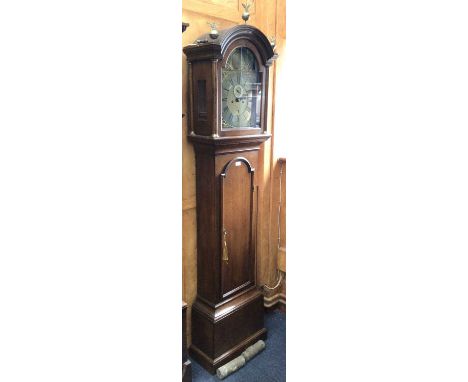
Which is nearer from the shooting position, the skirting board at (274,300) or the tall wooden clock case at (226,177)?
the tall wooden clock case at (226,177)

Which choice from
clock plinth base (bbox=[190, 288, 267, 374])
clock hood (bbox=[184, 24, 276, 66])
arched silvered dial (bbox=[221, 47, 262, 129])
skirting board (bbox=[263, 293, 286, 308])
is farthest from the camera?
skirting board (bbox=[263, 293, 286, 308])

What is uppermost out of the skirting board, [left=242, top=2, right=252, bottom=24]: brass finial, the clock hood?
[left=242, top=2, right=252, bottom=24]: brass finial

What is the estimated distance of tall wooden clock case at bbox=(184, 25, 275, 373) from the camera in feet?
5.46

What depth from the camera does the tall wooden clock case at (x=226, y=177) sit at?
166 cm

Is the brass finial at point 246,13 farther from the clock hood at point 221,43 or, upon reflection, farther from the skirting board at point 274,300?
the skirting board at point 274,300

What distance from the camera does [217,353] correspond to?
1.86 metres

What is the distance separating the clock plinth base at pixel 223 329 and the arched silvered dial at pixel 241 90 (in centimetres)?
85

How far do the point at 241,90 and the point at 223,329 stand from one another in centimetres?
110

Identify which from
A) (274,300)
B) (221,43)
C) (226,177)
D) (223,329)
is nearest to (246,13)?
(221,43)

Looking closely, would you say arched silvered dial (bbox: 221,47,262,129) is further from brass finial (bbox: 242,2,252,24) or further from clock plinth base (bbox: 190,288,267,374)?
clock plinth base (bbox: 190,288,267,374)

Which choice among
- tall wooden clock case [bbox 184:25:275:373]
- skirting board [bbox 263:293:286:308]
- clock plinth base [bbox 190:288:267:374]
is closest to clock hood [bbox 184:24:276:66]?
tall wooden clock case [bbox 184:25:275:373]

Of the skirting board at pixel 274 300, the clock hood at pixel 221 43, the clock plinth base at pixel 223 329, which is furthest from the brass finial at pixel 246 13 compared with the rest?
the skirting board at pixel 274 300

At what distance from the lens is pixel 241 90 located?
1.77 metres
